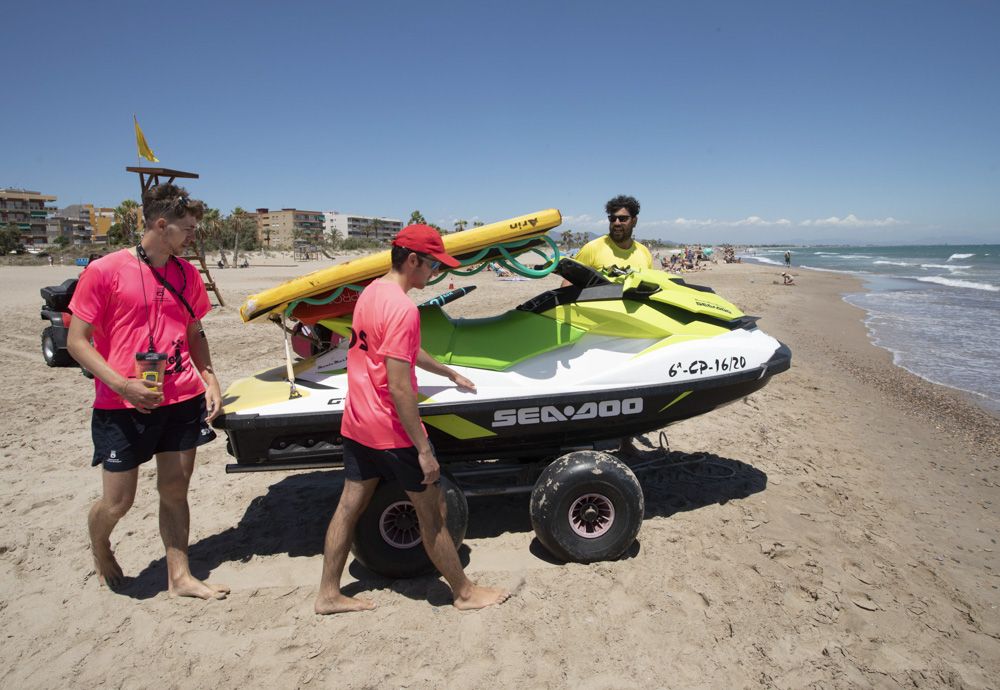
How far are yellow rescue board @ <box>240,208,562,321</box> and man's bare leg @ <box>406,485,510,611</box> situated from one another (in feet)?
4.13

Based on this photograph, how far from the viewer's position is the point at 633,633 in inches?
109

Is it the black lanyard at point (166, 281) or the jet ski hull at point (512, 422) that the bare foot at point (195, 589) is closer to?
the jet ski hull at point (512, 422)

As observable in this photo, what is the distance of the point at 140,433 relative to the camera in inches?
113

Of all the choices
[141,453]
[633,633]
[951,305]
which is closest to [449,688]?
[633,633]

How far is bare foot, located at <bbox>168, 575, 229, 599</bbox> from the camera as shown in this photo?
10.2 ft

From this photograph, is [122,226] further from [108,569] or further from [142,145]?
[108,569]

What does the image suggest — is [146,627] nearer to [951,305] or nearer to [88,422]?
[88,422]

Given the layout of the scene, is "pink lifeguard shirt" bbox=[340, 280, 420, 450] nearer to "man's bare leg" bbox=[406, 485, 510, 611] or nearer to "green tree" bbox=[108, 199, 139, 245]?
"man's bare leg" bbox=[406, 485, 510, 611]

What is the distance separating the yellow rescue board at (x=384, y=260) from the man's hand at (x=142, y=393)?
73 centimetres

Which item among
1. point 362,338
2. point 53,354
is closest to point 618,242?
point 362,338

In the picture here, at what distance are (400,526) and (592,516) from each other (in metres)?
1.14

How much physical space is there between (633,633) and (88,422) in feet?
20.0

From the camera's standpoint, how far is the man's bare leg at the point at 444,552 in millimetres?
2752

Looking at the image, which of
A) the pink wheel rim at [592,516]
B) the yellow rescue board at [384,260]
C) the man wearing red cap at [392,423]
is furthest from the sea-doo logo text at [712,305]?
the man wearing red cap at [392,423]
